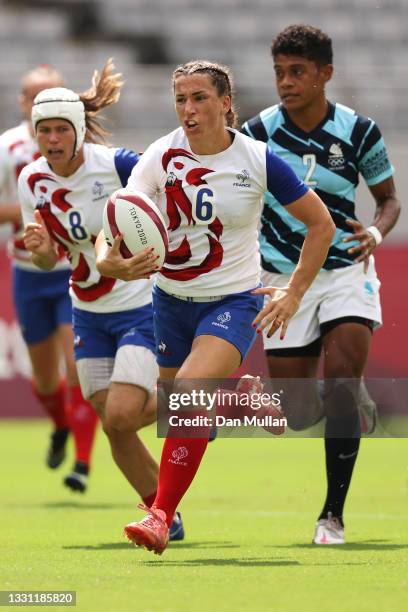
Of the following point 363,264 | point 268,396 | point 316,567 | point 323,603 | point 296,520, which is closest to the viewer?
point 323,603

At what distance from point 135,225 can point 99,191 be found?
1388 mm

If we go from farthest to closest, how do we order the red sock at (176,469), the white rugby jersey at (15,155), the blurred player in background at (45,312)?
1. the white rugby jersey at (15,155)
2. the blurred player in background at (45,312)
3. the red sock at (176,469)

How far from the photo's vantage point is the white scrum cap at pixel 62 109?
6965 millimetres

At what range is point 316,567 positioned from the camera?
5.67 metres

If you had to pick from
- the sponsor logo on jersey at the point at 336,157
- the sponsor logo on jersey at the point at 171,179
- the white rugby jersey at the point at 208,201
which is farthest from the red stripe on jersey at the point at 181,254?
the sponsor logo on jersey at the point at 336,157

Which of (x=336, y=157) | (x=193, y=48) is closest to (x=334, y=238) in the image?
(x=336, y=157)

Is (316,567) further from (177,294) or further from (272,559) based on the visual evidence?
(177,294)

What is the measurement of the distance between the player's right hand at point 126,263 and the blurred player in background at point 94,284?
1117 millimetres

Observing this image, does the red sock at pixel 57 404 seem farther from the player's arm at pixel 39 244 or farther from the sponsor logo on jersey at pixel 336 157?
the sponsor logo on jersey at pixel 336 157

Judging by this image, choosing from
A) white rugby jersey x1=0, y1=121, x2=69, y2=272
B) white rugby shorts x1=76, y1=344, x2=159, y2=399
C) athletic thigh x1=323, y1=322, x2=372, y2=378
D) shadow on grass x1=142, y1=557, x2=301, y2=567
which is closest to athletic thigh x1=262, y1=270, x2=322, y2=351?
athletic thigh x1=323, y1=322, x2=372, y2=378

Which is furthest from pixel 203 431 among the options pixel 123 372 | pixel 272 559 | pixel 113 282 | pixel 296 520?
pixel 296 520

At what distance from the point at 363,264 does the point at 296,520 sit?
5.56 ft

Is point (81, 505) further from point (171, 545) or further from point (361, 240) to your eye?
point (361, 240)

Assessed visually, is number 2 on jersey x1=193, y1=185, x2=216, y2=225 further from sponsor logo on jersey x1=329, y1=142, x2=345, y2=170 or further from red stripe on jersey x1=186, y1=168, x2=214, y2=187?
sponsor logo on jersey x1=329, y1=142, x2=345, y2=170
